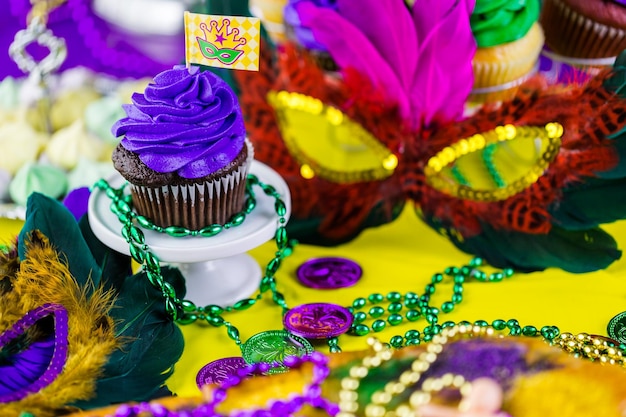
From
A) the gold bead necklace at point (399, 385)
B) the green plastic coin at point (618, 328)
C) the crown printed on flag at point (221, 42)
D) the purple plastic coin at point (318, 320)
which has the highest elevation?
the crown printed on flag at point (221, 42)

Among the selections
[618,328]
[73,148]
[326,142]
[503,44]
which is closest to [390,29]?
[503,44]

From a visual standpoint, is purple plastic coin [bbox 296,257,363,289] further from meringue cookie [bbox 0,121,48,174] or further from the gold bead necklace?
meringue cookie [bbox 0,121,48,174]

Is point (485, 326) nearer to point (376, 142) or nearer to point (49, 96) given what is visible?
point (376, 142)

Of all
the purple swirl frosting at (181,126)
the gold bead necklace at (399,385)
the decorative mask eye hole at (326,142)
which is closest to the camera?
the gold bead necklace at (399,385)

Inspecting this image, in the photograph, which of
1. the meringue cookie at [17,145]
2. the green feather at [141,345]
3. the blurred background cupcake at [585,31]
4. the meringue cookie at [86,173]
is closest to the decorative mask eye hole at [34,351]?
the green feather at [141,345]

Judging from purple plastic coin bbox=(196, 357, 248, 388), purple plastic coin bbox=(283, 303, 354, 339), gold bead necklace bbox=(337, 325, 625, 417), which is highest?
gold bead necklace bbox=(337, 325, 625, 417)

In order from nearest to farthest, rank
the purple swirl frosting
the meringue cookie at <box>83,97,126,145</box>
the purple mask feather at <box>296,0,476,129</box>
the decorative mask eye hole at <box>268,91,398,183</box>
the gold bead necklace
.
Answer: the gold bead necklace < the purple swirl frosting < the purple mask feather at <box>296,0,476,129</box> < the decorative mask eye hole at <box>268,91,398,183</box> < the meringue cookie at <box>83,97,126,145</box>

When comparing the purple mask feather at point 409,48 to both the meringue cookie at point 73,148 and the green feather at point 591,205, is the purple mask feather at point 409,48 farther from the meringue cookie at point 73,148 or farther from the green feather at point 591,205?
the meringue cookie at point 73,148

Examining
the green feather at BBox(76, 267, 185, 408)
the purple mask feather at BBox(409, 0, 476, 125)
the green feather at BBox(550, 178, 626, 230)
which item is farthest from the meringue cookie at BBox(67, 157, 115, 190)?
the green feather at BBox(550, 178, 626, 230)
